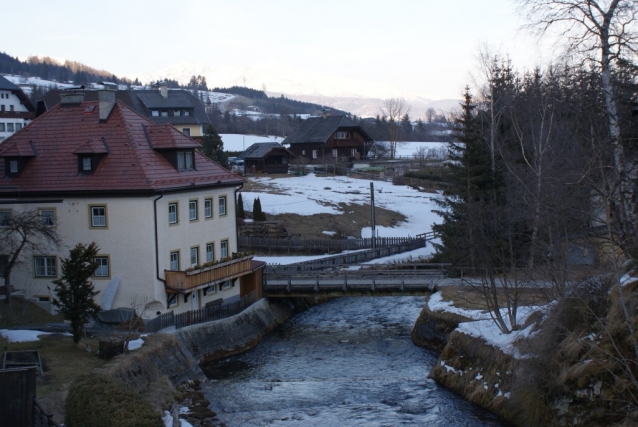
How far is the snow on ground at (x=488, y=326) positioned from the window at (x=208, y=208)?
40.3ft

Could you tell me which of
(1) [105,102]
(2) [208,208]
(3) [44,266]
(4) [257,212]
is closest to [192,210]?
(2) [208,208]

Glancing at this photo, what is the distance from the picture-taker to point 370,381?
29047 millimetres

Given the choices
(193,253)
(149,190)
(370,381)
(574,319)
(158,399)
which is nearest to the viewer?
(574,319)

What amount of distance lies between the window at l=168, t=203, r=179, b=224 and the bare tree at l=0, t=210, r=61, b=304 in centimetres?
513

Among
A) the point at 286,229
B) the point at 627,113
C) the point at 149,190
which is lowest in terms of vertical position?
the point at 286,229

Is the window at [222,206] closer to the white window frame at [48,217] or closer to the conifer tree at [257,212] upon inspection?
the white window frame at [48,217]

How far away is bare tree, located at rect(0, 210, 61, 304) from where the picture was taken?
100 feet

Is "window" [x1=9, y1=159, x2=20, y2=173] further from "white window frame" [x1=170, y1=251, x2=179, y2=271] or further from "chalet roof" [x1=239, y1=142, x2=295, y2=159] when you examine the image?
"chalet roof" [x1=239, y1=142, x2=295, y2=159]

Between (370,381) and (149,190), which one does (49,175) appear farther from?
(370,381)

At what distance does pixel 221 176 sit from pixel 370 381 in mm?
14382

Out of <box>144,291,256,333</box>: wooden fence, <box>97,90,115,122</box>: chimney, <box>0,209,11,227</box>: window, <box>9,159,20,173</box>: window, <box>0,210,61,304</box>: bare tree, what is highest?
<box>97,90,115,122</box>: chimney

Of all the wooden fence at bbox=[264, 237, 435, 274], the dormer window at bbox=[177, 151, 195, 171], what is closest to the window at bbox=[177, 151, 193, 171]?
the dormer window at bbox=[177, 151, 195, 171]

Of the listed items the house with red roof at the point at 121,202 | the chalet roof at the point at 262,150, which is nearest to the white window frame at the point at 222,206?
the house with red roof at the point at 121,202

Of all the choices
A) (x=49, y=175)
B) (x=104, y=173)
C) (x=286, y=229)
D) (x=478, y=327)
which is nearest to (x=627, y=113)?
(x=478, y=327)
